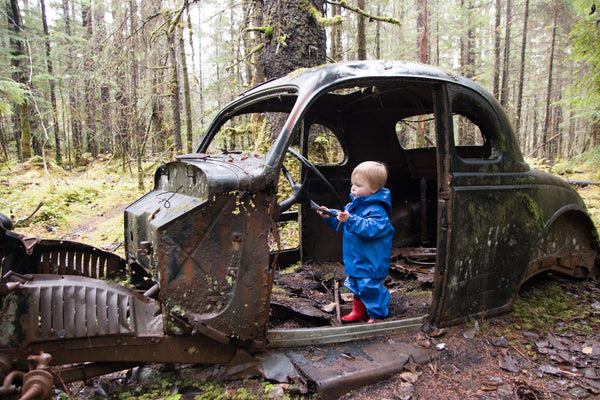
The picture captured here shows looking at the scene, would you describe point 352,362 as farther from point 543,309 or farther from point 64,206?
point 64,206

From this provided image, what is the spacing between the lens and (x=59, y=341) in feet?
6.09

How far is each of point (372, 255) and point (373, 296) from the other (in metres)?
0.36

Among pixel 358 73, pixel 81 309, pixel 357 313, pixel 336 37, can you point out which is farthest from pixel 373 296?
pixel 336 37

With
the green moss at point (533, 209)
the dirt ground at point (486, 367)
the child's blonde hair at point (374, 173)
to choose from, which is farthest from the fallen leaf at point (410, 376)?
the green moss at point (533, 209)

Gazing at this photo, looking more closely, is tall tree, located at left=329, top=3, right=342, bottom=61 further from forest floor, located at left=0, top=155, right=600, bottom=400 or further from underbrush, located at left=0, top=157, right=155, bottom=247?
underbrush, located at left=0, top=157, right=155, bottom=247

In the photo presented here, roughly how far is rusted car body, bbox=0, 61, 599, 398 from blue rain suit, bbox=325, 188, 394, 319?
0.30 metres

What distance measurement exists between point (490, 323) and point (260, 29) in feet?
15.4

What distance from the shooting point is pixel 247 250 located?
2.17 m

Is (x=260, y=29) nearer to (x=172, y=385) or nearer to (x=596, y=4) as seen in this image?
(x=172, y=385)

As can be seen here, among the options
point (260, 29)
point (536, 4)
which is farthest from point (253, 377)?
point (536, 4)

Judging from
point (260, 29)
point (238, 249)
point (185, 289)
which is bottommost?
point (185, 289)

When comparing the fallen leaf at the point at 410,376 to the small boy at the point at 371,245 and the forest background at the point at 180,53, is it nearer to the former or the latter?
the small boy at the point at 371,245

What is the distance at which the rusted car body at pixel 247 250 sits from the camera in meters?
1.94

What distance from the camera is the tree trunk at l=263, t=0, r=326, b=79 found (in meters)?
5.37
